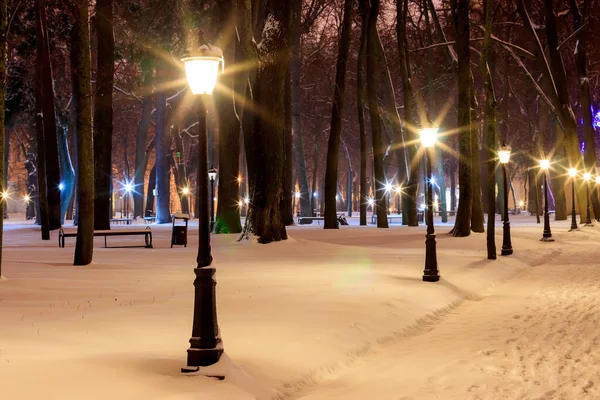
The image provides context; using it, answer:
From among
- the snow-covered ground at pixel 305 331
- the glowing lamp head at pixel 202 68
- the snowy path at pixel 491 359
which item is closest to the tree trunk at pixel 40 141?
the snow-covered ground at pixel 305 331

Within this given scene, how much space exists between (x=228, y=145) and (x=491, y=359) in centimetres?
2323

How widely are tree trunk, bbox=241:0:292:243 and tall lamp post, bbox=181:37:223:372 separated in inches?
613

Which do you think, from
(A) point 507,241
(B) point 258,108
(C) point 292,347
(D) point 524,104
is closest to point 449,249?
(A) point 507,241

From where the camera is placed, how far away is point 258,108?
2447 centimetres

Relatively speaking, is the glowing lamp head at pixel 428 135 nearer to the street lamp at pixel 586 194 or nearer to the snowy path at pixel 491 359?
the snowy path at pixel 491 359

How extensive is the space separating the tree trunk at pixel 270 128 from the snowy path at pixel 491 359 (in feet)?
33.8

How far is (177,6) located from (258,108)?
46.3 ft

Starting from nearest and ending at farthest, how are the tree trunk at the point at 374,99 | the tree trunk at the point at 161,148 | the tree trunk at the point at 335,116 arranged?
the tree trunk at the point at 335,116
the tree trunk at the point at 374,99
the tree trunk at the point at 161,148

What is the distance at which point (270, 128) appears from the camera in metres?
24.3

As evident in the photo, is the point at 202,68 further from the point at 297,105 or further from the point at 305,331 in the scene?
the point at 297,105

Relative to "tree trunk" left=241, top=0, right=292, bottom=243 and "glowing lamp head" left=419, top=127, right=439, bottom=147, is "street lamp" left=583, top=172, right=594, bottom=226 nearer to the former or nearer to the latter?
"tree trunk" left=241, top=0, right=292, bottom=243

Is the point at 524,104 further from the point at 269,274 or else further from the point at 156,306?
the point at 156,306

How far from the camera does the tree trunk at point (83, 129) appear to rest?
58.8ft

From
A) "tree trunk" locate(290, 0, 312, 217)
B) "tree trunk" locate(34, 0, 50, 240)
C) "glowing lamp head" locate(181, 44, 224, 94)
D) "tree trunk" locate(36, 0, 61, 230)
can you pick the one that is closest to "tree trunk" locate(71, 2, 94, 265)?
"glowing lamp head" locate(181, 44, 224, 94)
